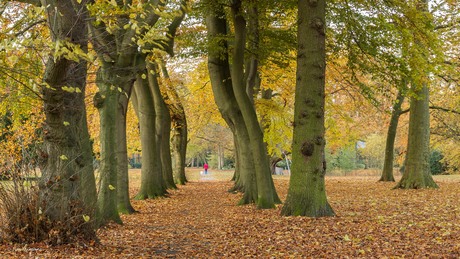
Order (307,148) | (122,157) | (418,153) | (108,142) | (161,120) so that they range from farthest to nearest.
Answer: (161,120) → (418,153) → (122,157) → (108,142) → (307,148)

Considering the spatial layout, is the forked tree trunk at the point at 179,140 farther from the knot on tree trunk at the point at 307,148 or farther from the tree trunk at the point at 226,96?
the knot on tree trunk at the point at 307,148

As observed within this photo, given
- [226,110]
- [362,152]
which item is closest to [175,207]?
[226,110]

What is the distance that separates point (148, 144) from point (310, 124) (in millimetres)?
9042

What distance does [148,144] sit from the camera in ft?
56.3

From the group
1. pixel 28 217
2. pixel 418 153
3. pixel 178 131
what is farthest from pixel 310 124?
pixel 178 131

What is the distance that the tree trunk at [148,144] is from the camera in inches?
660

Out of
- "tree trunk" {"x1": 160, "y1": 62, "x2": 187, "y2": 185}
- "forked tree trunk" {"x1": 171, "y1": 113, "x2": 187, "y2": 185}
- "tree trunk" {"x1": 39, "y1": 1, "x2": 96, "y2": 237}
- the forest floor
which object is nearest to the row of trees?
"tree trunk" {"x1": 39, "y1": 1, "x2": 96, "y2": 237}

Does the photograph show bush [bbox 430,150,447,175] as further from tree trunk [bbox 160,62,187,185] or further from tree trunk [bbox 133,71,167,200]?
tree trunk [bbox 133,71,167,200]

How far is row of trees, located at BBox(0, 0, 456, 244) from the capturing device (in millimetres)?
6348

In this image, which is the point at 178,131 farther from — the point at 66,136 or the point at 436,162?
the point at 436,162

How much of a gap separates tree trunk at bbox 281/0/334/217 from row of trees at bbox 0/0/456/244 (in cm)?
2

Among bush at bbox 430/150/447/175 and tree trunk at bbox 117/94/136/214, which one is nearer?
tree trunk at bbox 117/94/136/214

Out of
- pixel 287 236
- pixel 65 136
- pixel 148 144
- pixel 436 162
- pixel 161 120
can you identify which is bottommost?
pixel 287 236

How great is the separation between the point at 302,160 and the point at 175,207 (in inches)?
251
